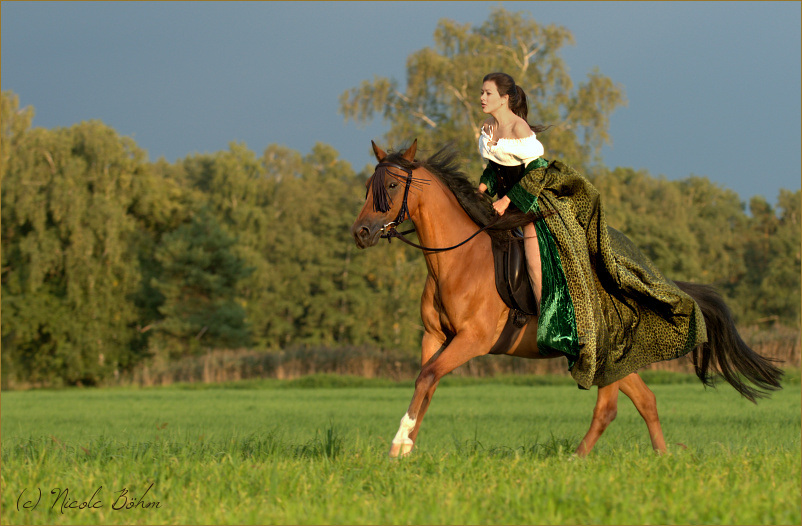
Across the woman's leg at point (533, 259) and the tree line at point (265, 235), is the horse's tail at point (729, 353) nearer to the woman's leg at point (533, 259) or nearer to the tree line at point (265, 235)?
the woman's leg at point (533, 259)

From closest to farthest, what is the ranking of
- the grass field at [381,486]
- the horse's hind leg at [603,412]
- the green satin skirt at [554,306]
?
the grass field at [381,486] → the green satin skirt at [554,306] → the horse's hind leg at [603,412]

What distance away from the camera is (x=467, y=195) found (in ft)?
22.5

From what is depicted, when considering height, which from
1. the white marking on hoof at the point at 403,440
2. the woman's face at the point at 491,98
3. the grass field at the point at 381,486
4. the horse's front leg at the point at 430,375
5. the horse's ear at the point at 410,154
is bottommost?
the grass field at the point at 381,486

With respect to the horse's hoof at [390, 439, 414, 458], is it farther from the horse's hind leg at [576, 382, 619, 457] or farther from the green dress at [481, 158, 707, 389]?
the horse's hind leg at [576, 382, 619, 457]

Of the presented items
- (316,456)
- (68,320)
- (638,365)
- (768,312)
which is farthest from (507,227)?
(768,312)

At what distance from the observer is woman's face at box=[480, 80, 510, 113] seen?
6590 millimetres

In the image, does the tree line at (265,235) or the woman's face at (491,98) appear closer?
the woman's face at (491,98)

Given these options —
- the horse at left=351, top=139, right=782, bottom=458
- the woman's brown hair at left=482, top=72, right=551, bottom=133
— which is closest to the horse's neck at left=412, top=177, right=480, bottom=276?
the horse at left=351, top=139, right=782, bottom=458

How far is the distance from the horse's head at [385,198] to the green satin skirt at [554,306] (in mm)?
1109

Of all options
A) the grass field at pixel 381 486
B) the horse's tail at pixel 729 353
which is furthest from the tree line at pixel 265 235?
the grass field at pixel 381 486

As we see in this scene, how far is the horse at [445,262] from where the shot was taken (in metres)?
6.11

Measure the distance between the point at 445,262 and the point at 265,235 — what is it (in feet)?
187

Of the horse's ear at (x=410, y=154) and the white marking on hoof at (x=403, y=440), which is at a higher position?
the horse's ear at (x=410, y=154)

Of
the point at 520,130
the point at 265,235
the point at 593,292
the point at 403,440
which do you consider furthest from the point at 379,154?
the point at 265,235
